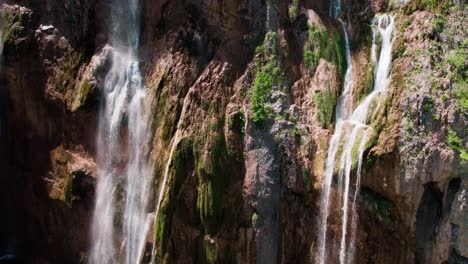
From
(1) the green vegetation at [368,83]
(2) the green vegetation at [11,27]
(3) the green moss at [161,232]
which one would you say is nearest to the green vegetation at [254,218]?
(3) the green moss at [161,232]

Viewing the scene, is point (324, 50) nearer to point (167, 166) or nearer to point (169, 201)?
point (167, 166)

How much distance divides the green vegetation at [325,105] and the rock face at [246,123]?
0.11ft

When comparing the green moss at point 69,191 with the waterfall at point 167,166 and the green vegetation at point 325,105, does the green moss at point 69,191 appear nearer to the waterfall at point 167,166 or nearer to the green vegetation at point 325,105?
the waterfall at point 167,166

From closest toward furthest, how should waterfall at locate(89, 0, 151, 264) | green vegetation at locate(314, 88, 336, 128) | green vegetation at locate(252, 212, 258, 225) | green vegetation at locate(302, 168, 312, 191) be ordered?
1. green vegetation at locate(302, 168, 312, 191)
2. green vegetation at locate(252, 212, 258, 225)
3. green vegetation at locate(314, 88, 336, 128)
4. waterfall at locate(89, 0, 151, 264)

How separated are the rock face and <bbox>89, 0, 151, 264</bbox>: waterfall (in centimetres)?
31

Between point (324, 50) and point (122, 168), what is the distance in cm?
658

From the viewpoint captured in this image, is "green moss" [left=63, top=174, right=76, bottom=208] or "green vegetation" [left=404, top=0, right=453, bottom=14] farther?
"green moss" [left=63, top=174, right=76, bottom=208]

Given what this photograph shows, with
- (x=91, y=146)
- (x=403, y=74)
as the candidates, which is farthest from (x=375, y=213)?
(x=91, y=146)

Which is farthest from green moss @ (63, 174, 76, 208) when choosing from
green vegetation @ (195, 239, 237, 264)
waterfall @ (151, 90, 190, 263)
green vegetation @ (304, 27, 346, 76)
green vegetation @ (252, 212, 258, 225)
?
green vegetation @ (304, 27, 346, 76)

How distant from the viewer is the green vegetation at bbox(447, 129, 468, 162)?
11.2m

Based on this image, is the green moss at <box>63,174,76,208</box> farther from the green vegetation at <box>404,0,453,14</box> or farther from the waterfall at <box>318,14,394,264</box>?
the green vegetation at <box>404,0,453,14</box>

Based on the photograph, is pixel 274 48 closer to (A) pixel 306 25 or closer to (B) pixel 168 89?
(A) pixel 306 25

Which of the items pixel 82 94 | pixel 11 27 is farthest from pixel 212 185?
pixel 11 27

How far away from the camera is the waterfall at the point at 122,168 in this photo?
13.5 metres
